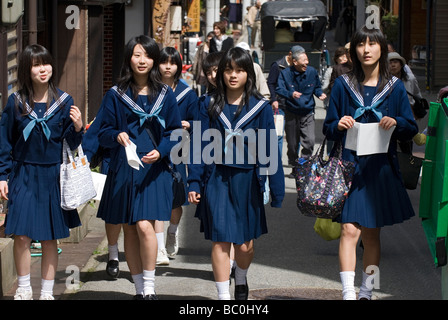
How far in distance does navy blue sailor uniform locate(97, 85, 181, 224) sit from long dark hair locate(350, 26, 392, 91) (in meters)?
1.35

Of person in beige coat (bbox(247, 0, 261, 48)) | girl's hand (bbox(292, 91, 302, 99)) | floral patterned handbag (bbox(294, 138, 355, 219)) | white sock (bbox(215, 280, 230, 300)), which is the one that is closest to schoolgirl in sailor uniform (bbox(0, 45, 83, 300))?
white sock (bbox(215, 280, 230, 300))

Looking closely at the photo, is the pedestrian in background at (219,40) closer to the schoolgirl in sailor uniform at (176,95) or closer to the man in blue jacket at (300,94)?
the man in blue jacket at (300,94)

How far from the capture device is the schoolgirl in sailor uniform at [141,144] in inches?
260

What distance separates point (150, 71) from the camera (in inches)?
265

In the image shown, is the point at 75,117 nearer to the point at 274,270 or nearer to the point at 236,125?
the point at 236,125

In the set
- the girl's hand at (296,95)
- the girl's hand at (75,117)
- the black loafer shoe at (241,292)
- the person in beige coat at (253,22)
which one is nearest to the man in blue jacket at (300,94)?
the girl's hand at (296,95)

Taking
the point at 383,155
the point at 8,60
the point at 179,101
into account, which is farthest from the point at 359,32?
the point at 8,60

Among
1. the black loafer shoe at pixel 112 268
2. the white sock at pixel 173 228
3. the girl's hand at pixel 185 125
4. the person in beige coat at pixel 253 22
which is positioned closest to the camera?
the black loafer shoe at pixel 112 268

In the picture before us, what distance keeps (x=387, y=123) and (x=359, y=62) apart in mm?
577

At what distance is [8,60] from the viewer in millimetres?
9141

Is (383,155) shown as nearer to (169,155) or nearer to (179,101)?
(169,155)

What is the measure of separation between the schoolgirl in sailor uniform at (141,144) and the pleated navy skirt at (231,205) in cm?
37

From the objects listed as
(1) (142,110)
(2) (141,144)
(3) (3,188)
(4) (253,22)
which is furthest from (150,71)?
(4) (253,22)
